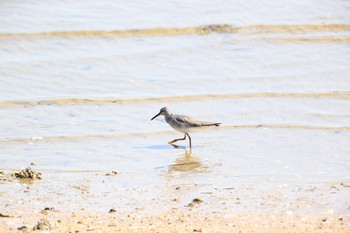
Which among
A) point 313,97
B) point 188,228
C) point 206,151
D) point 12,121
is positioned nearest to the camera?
point 188,228

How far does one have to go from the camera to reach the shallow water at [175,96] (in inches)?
356

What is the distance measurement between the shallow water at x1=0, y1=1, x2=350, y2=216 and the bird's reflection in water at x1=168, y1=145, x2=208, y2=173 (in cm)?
2

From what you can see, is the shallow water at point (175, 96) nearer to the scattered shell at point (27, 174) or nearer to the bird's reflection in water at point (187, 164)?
the bird's reflection in water at point (187, 164)

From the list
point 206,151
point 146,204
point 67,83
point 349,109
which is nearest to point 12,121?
point 67,83

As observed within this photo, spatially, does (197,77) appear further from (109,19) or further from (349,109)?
(109,19)

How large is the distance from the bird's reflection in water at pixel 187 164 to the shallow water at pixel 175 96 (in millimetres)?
25

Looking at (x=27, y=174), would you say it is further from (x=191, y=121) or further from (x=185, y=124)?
(x=191, y=121)

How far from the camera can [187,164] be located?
984 cm

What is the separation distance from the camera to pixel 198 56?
48.4 ft

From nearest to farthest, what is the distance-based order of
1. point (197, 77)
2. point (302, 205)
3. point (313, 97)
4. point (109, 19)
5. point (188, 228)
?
1. point (188, 228)
2. point (302, 205)
3. point (313, 97)
4. point (197, 77)
5. point (109, 19)

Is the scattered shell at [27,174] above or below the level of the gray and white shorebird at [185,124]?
below

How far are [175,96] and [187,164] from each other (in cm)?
298

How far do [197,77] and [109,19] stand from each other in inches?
149

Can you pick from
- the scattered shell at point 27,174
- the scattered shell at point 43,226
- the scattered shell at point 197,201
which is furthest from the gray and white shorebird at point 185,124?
the scattered shell at point 43,226
